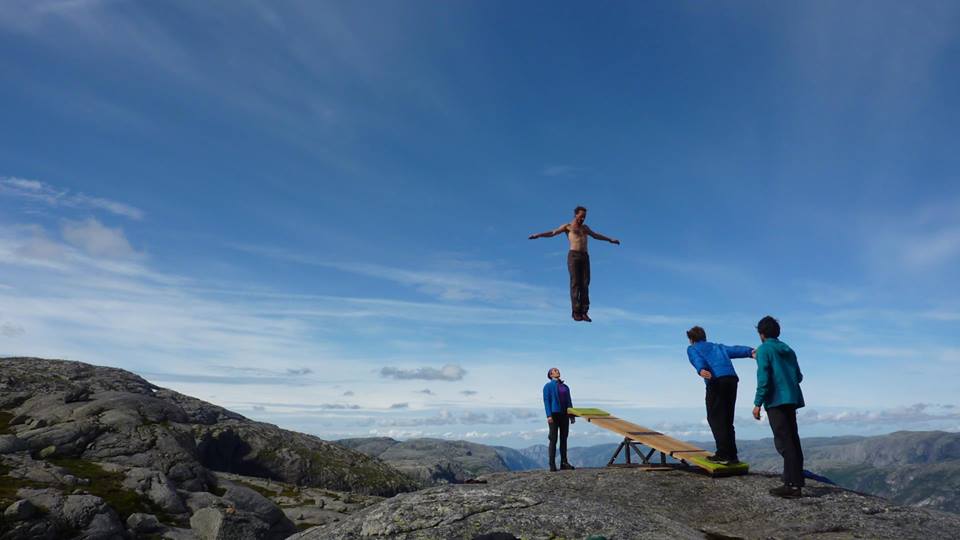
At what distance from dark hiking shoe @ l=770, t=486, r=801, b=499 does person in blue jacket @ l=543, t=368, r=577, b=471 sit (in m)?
7.47

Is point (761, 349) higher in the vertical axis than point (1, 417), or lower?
higher

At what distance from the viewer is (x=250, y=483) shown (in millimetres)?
97938

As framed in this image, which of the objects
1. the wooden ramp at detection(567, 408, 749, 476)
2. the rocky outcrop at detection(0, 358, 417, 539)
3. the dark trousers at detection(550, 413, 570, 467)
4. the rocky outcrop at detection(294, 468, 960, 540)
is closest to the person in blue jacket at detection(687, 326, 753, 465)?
the wooden ramp at detection(567, 408, 749, 476)

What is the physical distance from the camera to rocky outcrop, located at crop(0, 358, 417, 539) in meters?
45.9

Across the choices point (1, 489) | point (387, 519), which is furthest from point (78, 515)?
point (387, 519)

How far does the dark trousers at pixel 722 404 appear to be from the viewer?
1602 centimetres

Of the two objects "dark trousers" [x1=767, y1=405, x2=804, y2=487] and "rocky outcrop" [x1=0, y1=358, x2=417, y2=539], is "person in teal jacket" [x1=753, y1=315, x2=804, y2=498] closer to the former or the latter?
"dark trousers" [x1=767, y1=405, x2=804, y2=487]

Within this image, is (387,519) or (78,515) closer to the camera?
(387,519)

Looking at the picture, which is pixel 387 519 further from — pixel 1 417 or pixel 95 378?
pixel 95 378

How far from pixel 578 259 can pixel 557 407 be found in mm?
5927

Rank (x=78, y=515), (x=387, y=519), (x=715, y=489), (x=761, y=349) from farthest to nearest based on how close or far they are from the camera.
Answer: (x=78, y=515), (x=715, y=489), (x=761, y=349), (x=387, y=519)

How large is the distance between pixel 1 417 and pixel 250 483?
128ft

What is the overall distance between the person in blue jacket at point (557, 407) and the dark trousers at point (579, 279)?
11.6 ft

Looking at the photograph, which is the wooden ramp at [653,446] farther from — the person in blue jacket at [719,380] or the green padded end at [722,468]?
the person in blue jacket at [719,380]
